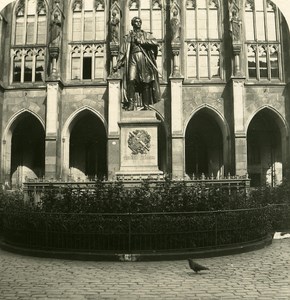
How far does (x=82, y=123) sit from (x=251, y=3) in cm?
1347

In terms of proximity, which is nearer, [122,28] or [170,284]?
[170,284]

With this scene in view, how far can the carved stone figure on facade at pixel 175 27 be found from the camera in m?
23.0

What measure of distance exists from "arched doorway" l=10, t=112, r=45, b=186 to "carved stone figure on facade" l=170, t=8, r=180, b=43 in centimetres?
1051

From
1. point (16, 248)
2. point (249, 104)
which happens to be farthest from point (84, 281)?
point (249, 104)

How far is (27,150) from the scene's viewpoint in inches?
1048

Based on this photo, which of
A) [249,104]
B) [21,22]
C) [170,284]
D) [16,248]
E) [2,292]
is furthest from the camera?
[21,22]

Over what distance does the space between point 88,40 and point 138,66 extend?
14677mm

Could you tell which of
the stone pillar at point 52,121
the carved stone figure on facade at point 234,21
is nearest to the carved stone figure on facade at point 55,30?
the stone pillar at point 52,121

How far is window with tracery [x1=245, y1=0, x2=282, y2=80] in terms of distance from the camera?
80.1 ft

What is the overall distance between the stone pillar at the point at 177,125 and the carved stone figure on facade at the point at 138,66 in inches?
440

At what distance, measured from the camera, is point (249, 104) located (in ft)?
77.5

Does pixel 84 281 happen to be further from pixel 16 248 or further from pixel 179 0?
pixel 179 0

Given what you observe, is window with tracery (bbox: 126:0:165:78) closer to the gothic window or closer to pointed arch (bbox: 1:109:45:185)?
the gothic window

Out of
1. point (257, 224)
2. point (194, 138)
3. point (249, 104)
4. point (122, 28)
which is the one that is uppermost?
point (122, 28)
